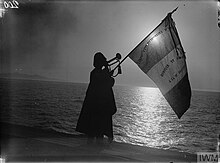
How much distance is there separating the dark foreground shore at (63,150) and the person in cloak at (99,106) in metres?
0.13

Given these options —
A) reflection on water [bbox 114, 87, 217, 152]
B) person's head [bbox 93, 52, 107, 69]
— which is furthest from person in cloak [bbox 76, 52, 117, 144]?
reflection on water [bbox 114, 87, 217, 152]

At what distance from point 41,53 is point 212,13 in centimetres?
213

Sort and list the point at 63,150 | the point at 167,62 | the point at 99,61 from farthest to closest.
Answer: the point at 99,61, the point at 167,62, the point at 63,150

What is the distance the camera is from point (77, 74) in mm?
3135

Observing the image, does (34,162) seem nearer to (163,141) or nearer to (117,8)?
(163,141)

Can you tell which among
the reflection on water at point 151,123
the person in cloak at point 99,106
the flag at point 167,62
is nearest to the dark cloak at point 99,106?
the person in cloak at point 99,106

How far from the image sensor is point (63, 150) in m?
2.67

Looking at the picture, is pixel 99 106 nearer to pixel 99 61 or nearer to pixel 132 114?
pixel 132 114

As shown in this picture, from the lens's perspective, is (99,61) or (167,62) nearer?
(167,62)

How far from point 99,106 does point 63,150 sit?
2.03 feet

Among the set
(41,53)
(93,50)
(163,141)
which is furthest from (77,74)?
(163,141)

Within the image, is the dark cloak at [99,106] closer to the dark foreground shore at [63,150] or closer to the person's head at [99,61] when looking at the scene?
the person's head at [99,61]

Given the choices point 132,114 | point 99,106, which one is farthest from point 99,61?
point 132,114

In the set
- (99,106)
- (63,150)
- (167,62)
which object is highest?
(167,62)
